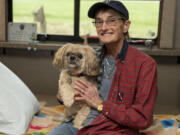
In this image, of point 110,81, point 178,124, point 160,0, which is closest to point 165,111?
point 178,124

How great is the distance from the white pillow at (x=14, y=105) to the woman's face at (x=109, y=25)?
818 millimetres

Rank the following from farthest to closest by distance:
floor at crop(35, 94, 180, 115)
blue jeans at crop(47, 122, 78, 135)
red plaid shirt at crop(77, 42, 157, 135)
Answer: floor at crop(35, 94, 180, 115) < blue jeans at crop(47, 122, 78, 135) < red plaid shirt at crop(77, 42, 157, 135)

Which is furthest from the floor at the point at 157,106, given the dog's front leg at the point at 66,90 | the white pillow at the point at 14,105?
the dog's front leg at the point at 66,90

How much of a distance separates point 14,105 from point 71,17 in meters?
1.74

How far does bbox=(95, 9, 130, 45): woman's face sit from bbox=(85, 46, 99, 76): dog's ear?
0.17 meters

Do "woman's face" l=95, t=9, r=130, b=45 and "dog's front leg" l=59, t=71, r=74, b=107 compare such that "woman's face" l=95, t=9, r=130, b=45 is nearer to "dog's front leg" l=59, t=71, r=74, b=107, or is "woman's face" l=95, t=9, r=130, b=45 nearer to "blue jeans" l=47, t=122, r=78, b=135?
"dog's front leg" l=59, t=71, r=74, b=107

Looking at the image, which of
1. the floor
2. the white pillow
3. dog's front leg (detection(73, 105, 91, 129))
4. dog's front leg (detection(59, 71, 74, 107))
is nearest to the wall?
the floor

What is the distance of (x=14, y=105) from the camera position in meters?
1.74

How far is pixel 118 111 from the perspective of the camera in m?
1.31

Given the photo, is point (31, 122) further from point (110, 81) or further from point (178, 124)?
point (178, 124)

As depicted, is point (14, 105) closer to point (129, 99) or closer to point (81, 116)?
point (81, 116)

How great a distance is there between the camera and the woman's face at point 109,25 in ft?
4.43

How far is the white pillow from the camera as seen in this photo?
1.67m

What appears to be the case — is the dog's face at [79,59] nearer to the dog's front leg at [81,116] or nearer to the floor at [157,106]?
the dog's front leg at [81,116]
